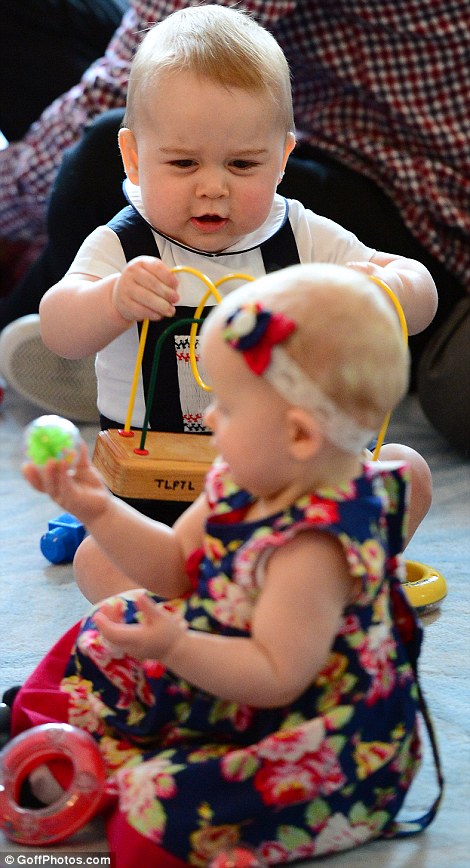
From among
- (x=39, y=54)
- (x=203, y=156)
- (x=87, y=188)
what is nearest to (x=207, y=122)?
(x=203, y=156)

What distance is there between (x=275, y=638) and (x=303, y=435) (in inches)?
5.2

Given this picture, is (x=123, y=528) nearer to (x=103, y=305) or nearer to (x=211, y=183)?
(x=103, y=305)

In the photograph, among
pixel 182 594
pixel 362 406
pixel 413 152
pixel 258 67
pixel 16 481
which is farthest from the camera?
pixel 413 152

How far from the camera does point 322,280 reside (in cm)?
71

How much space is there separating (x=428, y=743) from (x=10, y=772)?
35cm

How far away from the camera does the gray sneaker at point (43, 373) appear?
175cm

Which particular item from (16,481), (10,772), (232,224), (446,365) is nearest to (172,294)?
(232,224)

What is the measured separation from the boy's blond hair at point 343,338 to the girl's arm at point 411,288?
33cm

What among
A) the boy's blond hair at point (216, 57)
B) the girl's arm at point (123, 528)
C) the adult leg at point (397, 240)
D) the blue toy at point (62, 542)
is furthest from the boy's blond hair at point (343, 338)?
the adult leg at point (397, 240)

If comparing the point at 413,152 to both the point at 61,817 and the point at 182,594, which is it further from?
the point at 61,817

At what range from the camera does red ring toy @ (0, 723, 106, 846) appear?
30.8 inches

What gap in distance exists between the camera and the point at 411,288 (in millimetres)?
1093

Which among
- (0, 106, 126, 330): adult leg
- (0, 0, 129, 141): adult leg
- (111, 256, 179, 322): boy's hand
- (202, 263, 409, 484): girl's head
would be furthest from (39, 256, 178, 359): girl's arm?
(0, 0, 129, 141): adult leg

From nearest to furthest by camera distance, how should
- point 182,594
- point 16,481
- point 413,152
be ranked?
point 182,594
point 16,481
point 413,152
